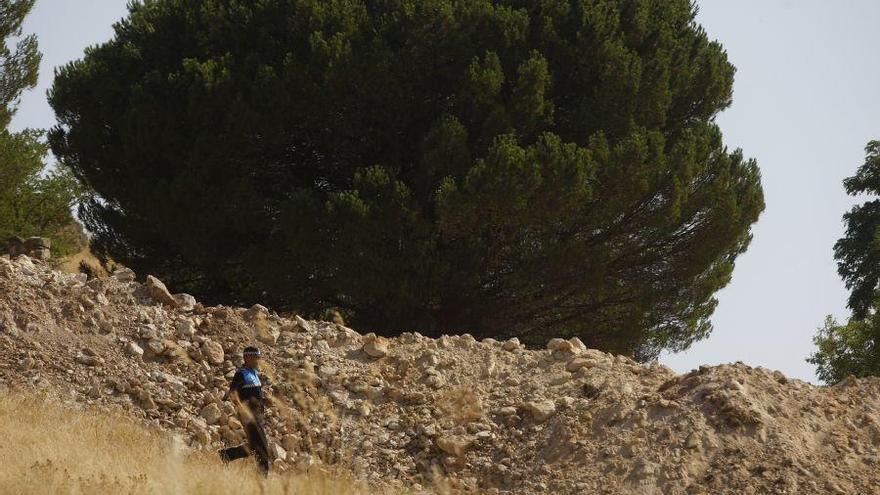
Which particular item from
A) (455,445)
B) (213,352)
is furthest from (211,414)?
(455,445)

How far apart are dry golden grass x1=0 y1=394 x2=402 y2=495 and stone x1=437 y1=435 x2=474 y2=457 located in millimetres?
1450

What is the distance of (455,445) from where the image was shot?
12.6 metres

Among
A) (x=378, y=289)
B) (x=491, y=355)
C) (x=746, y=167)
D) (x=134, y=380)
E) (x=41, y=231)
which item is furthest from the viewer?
(x=41, y=231)

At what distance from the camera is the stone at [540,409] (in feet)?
42.6

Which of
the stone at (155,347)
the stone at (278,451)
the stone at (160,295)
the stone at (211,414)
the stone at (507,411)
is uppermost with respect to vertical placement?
the stone at (160,295)

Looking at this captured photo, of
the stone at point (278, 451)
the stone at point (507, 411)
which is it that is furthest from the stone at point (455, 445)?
the stone at point (278, 451)

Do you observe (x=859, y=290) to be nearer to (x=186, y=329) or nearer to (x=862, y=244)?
(x=862, y=244)

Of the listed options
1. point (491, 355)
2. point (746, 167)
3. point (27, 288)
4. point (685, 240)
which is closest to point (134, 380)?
point (27, 288)

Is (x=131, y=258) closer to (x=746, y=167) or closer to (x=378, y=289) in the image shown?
(x=378, y=289)

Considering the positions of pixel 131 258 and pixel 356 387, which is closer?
pixel 356 387

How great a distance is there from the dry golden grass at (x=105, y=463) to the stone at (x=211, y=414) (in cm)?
78

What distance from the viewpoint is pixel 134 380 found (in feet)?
44.5

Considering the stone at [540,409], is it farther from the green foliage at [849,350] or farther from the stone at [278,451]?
the green foliage at [849,350]

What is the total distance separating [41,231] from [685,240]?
674 inches
